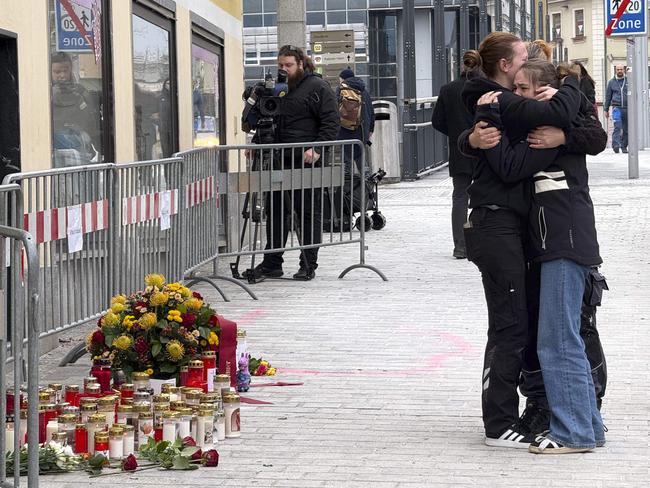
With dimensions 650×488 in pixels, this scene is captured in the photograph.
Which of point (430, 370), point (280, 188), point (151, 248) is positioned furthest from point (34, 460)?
point (280, 188)

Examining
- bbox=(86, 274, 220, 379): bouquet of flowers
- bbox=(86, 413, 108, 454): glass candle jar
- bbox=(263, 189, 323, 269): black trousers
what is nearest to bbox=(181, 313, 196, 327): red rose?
bbox=(86, 274, 220, 379): bouquet of flowers

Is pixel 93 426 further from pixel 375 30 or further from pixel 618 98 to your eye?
Answer: pixel 375 30

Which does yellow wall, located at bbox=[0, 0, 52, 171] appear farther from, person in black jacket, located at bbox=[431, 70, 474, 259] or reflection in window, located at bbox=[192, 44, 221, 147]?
reflection in window, located at bbox=[192, 44, 221, 147]

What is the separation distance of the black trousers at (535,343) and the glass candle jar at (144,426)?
61.9 inches

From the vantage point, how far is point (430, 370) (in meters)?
7.92

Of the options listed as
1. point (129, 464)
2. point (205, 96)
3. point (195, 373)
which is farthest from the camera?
point (205, 96)

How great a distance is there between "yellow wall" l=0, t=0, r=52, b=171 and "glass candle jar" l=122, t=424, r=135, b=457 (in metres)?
3.28

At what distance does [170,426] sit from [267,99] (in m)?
6.20

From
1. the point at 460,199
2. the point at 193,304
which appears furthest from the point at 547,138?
the point at 460,199

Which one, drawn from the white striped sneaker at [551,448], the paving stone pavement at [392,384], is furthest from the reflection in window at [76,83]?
the white striped sneaker at [551,448]

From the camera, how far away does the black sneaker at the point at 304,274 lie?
12117mm

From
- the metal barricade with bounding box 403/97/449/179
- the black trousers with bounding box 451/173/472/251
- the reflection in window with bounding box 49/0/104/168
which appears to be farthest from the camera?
the metal barricade with bounding box 403/97/449/179

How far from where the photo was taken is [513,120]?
5738 millimetres

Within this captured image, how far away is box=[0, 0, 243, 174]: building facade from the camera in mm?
8766
